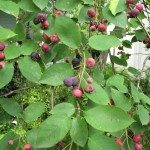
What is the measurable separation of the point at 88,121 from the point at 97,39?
0.27 meters

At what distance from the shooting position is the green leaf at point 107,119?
0.76 meters

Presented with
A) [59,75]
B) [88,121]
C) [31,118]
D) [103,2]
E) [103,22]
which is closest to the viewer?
[88,121]

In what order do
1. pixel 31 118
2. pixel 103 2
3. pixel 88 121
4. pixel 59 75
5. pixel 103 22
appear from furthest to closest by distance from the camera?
pixel 103 2 → pixel 103 22 → pixel 31 118 → pixel 59 75 → pixel 88 121

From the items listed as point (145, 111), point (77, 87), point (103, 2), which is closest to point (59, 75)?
point (77, 87)

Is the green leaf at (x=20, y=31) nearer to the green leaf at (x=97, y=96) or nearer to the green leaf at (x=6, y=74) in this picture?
the green leaf at (x=6, y=74)

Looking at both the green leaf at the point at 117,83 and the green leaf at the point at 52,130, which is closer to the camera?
the green leaf at the point at 52,130

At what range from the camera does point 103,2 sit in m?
1.32

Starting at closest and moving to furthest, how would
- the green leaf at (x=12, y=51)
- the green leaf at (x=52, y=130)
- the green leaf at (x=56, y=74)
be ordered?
the green leaf at (x=52, y=130) < the green leaf at (x=56, y=74) < the green leaf at (x=12, y=51)

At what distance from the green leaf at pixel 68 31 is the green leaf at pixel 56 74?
0.23ft

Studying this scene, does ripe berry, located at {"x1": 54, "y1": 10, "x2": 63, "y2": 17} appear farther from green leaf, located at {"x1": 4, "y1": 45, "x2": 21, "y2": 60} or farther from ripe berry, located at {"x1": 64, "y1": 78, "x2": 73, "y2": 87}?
ripe berry, located at {"x1": 64, "y1": 78, "x2": 73, "y2": 87}

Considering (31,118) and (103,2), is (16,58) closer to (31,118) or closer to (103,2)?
(31,118)

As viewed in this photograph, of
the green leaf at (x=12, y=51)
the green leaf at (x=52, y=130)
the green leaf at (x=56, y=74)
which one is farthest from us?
the green leaf at (x=12, y=51)

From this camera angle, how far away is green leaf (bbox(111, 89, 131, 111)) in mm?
1013

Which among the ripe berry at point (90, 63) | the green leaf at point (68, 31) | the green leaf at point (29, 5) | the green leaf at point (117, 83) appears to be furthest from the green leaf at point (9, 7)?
the green leaf at point (117, 83)
